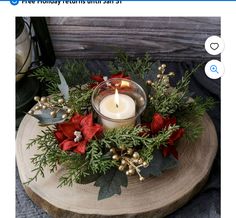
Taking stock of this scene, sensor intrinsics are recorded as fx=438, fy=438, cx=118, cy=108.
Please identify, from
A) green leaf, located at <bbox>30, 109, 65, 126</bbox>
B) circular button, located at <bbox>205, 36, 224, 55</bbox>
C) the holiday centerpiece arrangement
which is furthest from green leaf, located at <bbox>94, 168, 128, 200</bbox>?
circular button, located at <bbox>205, 36, 224, 55</bbox>

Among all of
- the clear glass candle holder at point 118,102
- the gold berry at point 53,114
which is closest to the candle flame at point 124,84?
the clear glass candle holder at point 118,102

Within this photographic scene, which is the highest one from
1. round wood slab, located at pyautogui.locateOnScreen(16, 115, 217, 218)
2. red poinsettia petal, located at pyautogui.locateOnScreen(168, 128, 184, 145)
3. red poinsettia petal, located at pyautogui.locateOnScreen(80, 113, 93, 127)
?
red poinsettia petal, located at pyautogui.locateOnScreen(80, 113, 93, 127)

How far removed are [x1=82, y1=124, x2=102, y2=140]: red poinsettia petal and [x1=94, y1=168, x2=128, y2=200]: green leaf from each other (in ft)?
0.18

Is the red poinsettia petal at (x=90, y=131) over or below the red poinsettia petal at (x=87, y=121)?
below

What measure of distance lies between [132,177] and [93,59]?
38 centimetres

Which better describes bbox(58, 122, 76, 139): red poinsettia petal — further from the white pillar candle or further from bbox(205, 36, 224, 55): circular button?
bbox(205, 36, 224, 55): circular button

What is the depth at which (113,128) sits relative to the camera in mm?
593

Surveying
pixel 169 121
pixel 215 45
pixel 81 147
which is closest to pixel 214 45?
pixel 215 45

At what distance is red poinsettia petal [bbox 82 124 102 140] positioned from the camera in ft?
1.87

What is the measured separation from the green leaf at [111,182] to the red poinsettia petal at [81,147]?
0.15 feet

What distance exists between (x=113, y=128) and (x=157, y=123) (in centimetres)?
6

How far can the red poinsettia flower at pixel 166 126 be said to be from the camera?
1.93 feet

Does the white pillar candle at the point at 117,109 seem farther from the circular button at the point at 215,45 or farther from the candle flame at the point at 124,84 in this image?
the circular button at the point at 215,45
